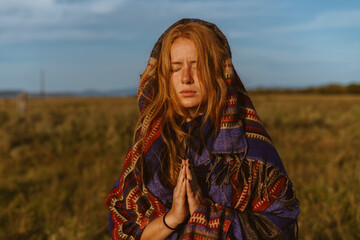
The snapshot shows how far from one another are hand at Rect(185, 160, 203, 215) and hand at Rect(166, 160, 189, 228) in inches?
0.7

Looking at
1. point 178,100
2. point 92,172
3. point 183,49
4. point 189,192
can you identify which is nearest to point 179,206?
point 189,192

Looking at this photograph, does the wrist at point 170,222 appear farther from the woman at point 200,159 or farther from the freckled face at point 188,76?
the freckled face at point 188,76

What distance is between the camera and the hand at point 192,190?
1587mm

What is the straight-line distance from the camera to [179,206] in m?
1.61

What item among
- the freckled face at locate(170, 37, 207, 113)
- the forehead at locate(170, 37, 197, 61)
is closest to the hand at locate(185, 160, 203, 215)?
the freckled face at locate(170, 37, 207, 113)

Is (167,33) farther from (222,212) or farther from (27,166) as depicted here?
(27,166)

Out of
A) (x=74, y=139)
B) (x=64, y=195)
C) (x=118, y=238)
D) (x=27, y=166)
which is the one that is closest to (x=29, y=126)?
(x=74, y=139)

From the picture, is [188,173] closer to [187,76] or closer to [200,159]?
[200,159]

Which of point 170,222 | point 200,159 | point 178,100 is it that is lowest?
point 170,222

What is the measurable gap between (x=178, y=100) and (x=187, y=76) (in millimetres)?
149

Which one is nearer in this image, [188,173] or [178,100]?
[188,173]

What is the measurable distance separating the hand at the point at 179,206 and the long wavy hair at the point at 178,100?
0.50 ft

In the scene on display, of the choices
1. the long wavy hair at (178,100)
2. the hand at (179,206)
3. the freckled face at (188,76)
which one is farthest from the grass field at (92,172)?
the hand at (179,206)

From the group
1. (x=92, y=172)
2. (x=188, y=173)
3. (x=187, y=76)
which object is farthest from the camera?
(x=92, y=172)
